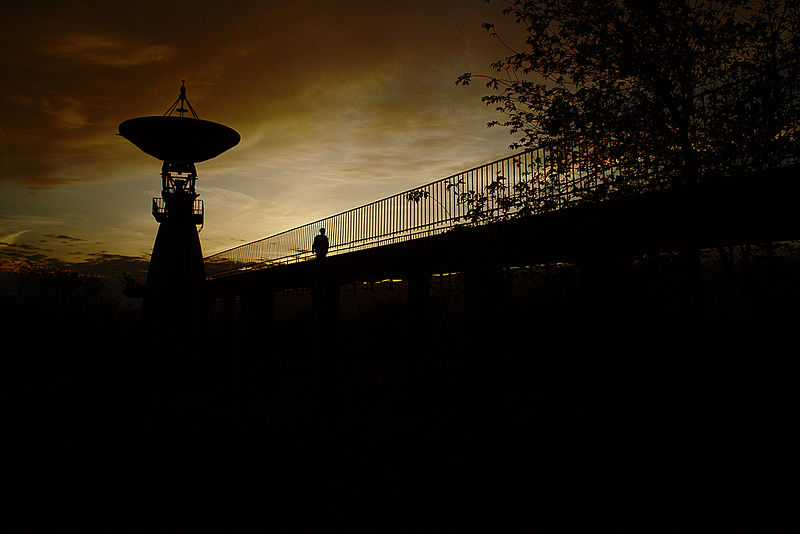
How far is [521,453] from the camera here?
14234 mm

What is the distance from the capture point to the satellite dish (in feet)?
101

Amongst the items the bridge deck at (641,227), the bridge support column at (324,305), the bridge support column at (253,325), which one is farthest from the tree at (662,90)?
the bridge support column at (253,325)

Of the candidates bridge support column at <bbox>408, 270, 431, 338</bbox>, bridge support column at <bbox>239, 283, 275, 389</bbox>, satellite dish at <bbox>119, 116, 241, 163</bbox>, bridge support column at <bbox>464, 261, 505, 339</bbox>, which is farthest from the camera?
satellite dish at <bbox>119, 116, 241, 163</bbox>

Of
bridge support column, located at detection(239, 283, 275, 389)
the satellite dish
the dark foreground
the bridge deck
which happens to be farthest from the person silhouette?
the satellite dish

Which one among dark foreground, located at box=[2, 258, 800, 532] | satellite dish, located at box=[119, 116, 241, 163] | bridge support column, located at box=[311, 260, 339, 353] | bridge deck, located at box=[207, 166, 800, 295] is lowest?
dark foreground, located at box=[2, 258, 800, 532]

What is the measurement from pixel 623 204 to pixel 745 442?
730cm

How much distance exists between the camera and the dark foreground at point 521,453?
1088 cm

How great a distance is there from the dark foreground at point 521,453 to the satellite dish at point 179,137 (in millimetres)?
18502

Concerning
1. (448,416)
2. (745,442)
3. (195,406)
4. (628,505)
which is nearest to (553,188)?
(628,505)

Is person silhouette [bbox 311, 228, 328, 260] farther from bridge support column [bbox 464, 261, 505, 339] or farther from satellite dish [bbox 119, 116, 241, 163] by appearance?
satellite dish [bbox 119, 116, 241, 163]

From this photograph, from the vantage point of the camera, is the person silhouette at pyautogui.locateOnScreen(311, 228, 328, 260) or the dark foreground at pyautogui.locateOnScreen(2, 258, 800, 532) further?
the person silhouette at pyautogui.locateOnScreen(311, 228, 328, 260)

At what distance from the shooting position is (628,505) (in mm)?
10898

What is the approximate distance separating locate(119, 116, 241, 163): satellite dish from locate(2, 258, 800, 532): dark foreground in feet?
60.7

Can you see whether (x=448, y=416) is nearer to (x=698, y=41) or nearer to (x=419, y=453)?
(x=419, y=453)
